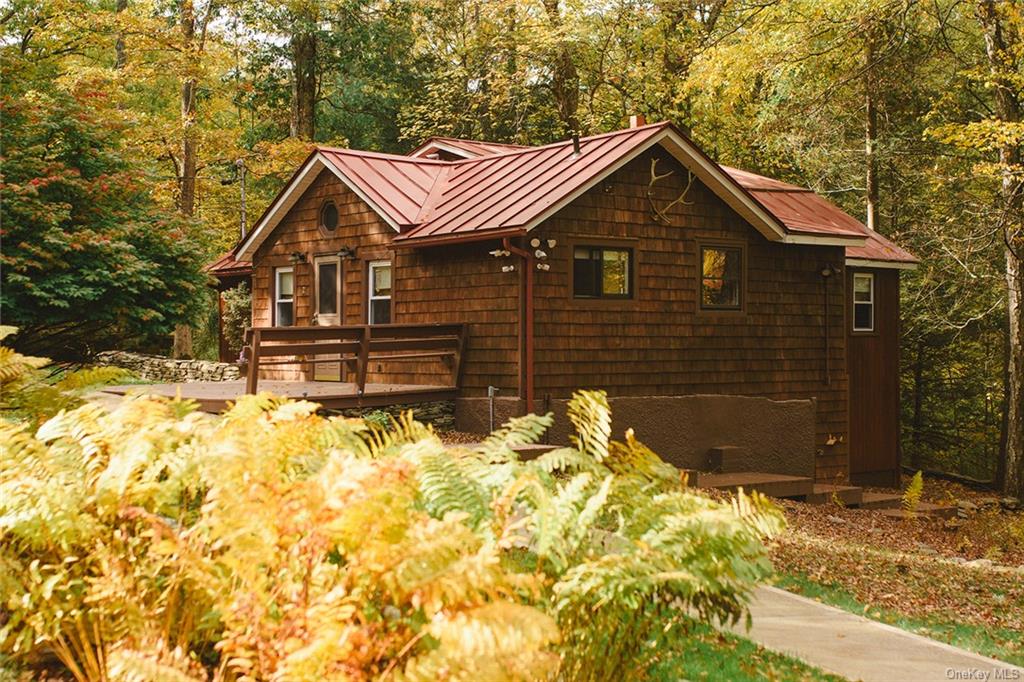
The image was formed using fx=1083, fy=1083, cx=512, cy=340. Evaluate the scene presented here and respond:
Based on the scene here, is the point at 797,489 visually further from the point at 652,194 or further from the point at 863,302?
the point at 863,302

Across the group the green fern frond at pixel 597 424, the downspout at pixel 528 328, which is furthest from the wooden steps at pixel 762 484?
the green fern frond at pixel 597 424

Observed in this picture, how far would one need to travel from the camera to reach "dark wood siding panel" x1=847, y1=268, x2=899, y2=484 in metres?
21.6

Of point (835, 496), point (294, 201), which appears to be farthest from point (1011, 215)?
point (294, 201)

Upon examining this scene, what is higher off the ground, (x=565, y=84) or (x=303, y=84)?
(x=303, y=84)

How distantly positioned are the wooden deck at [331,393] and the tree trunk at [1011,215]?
10512mm

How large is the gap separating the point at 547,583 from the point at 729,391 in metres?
14.2

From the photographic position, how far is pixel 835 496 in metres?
17.2

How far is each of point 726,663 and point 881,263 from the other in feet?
54.7

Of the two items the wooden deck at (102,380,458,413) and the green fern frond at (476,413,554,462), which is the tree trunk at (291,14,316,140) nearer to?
the wooden deck at (102,380,458,413)

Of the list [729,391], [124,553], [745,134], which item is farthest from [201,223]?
[745,134]

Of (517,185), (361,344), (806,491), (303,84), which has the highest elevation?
(303,84)

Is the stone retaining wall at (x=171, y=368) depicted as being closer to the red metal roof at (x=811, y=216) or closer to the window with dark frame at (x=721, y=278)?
the window with dark frame at (x=721, y=278)

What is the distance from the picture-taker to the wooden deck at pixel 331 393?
15.5m

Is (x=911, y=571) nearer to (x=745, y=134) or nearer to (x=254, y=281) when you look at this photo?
(x=254, y=281)
